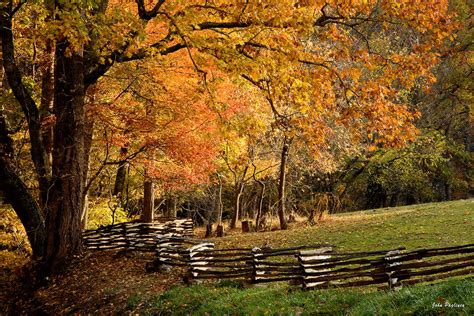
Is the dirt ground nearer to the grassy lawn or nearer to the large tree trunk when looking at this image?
the grassy lawn

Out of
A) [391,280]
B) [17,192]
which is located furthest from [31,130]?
[391,280]

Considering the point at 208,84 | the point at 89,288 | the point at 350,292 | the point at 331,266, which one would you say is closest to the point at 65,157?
the point at 89,288

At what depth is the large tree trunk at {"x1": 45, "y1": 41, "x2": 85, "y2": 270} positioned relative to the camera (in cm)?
1113

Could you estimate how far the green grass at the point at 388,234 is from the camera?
1194 cm

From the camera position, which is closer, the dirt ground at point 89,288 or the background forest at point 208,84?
the background forest at point 208,84

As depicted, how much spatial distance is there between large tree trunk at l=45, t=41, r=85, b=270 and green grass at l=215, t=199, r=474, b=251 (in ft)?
16.4

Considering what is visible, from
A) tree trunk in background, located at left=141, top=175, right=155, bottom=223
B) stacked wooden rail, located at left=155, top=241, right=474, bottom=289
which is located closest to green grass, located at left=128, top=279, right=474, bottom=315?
stacked wooden rail, located at left=155, top=241, right=474, bottom=289

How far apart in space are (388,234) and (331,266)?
6264 mm

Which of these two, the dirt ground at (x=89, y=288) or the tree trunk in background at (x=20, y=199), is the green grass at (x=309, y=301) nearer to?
the dirt ground at (x=89, y=288)

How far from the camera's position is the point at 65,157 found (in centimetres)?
1122

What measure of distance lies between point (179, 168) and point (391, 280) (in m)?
9.77

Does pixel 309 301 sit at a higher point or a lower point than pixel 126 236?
lower

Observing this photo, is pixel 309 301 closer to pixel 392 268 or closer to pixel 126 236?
pixel 392 268

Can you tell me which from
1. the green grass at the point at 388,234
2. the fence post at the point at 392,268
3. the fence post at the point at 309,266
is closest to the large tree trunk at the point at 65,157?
the green grass at the point at 388,234
